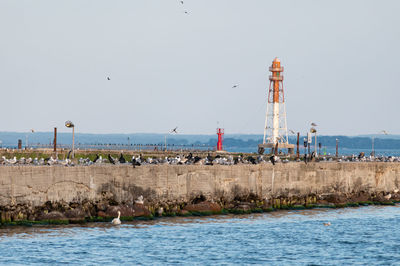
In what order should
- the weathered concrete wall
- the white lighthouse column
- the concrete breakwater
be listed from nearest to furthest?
1. the concrete breakwater
2. the weathered concrete wall
3. the white lighthouse column

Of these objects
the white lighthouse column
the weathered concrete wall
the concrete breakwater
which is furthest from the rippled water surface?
the white lighthouse column

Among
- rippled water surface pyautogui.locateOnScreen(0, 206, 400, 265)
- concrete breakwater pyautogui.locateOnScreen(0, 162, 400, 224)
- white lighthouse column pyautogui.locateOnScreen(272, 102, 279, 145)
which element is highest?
white lighthouse column pyautogui.locateOnScreen(272, 102, 279, 145)

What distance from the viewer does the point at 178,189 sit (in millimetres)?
48750

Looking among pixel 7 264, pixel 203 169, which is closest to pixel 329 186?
pixel 203 169

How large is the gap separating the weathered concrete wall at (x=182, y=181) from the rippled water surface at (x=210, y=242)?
2475mm

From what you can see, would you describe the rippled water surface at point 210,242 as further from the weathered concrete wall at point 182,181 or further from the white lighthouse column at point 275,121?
the white lighthouse column at point 275,121

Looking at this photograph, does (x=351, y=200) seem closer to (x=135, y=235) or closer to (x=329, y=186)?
(x=329, y=186)

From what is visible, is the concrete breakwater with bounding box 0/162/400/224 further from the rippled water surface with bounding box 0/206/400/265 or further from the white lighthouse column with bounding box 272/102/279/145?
the white lighthouse column with bounding box 272/102/279/145

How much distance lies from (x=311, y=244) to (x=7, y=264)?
55.1 ft

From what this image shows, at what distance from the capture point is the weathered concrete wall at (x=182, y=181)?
A: 4216 centimetres

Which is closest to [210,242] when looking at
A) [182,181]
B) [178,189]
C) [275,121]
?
[178,189]

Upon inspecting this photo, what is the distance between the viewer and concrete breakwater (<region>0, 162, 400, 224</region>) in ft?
138

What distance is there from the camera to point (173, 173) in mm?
48812

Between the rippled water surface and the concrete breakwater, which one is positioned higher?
the concrete breakwater
